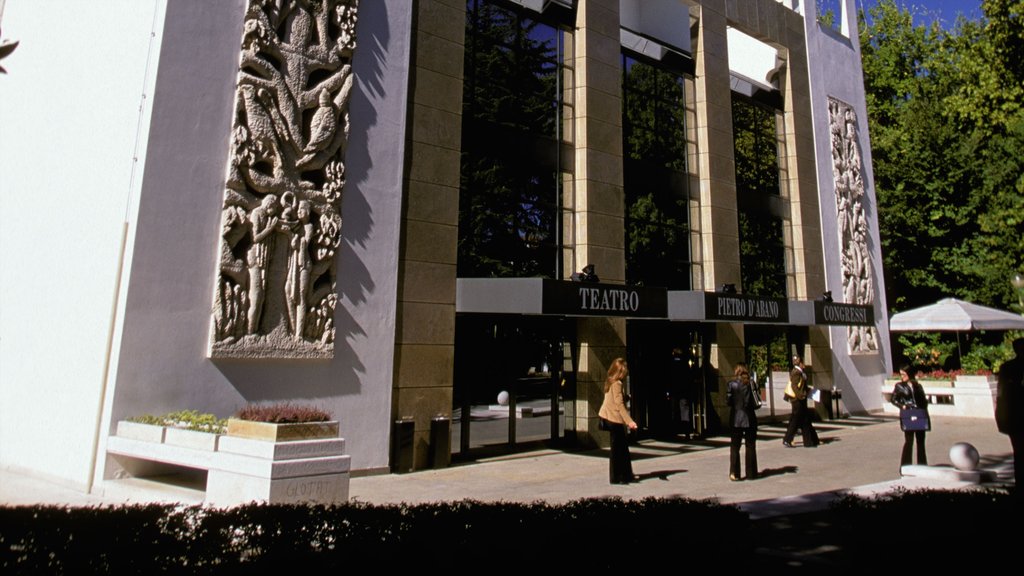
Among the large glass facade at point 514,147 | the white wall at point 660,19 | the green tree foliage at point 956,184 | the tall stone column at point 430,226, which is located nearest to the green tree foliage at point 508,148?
the large glass facade at point 514,147

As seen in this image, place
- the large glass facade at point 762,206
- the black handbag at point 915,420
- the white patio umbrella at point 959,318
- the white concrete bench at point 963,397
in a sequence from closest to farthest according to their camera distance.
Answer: the black handbag at point 915,420, the large glass facade at point 762,206, the white concrete bench at point 963,397, the white patio umbrella at point 959,318

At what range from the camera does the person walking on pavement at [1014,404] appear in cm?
812

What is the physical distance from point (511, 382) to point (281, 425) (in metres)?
7.06

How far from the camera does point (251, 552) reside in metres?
5.42

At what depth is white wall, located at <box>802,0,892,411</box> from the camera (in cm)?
2344

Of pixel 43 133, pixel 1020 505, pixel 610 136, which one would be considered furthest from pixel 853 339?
pixel 43 133

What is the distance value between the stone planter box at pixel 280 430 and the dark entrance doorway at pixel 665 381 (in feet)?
34.4

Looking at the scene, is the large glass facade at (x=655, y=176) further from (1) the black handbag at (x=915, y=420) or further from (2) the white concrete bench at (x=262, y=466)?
(2) the white concrete bench at (x=262, y=466)

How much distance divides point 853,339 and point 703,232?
28.3 feet

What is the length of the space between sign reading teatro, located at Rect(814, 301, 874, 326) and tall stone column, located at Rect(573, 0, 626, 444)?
653 centimetres

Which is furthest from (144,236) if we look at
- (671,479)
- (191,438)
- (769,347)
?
(769,347)

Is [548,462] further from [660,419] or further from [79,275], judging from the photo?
[79,275]

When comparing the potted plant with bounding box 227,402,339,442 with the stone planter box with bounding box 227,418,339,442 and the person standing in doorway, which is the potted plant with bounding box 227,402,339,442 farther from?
the person standing in doorway

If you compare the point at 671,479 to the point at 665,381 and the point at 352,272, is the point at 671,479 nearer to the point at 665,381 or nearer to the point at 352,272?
the point at 665,381
